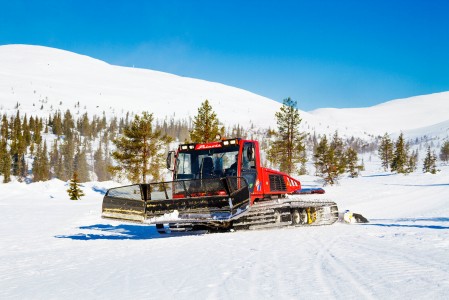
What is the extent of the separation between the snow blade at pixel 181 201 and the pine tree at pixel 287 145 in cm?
3136

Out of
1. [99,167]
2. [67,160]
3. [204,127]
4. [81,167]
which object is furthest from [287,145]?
[99,167]

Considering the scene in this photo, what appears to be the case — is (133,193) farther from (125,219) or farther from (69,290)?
(69,290)

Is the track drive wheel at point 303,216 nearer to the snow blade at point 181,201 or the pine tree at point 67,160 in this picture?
the snow blade at point 181,201

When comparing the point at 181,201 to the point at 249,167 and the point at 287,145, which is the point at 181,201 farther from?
the point at 287,145

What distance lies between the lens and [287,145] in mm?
43469

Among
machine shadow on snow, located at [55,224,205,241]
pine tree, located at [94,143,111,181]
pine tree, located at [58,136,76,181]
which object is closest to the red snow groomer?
machine shadow on snow, located at [55,224,205,241]

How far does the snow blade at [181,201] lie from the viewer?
10.3 meters

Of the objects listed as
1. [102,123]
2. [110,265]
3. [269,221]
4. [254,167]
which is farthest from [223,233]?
[102,123]

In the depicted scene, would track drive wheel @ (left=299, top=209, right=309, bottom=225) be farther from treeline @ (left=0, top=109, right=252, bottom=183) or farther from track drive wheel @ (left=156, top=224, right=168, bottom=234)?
treeline @ (left=0, top=109, right=252, bottom=183)

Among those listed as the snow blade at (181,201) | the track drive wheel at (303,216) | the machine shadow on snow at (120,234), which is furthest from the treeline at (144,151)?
the snow blade at (181,201)

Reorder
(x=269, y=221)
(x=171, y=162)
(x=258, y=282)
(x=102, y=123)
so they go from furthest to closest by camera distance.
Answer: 1. (x=102, y=123)
2. (x=171, y=162)
3. (x=269, y=221)
4. (x=258, y=282)

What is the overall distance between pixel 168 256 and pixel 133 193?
3786 mm

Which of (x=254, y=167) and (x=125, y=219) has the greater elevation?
(x=254, y=167)

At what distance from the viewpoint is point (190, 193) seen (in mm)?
11391
